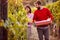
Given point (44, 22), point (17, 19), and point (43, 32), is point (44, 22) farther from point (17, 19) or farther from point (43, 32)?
point (17, 19)

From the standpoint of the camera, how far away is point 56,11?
3.18 meters

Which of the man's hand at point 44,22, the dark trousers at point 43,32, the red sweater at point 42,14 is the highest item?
the red sweater at point 42,14

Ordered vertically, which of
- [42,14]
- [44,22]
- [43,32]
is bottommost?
[43,32]

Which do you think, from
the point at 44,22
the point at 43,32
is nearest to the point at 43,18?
the point at 44,22

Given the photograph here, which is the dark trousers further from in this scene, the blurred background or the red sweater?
the red sweater

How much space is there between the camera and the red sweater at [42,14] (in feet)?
10.1

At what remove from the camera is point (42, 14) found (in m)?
3.07

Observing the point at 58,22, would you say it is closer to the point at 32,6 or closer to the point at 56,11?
the point at 56,11

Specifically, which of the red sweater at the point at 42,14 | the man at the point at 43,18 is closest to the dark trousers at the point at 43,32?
the man at the point at 43,18

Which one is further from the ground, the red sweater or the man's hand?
the red sweater

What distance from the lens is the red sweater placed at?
307cm

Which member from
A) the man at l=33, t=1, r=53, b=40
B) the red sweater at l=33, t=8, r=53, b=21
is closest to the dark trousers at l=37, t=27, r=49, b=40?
the man at l=33, t=1, r=53, b=40

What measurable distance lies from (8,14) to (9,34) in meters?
0.32

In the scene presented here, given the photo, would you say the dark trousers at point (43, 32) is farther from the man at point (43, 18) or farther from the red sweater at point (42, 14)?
the red sweater at point (42, 14)
